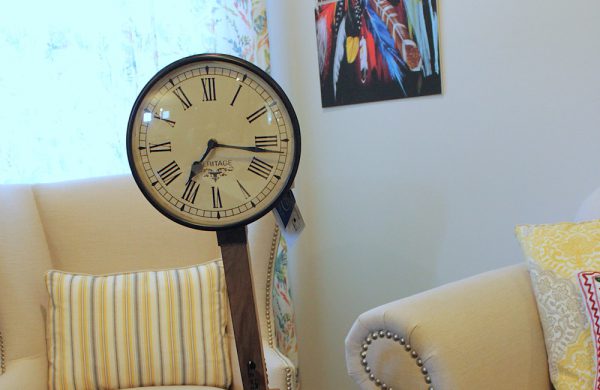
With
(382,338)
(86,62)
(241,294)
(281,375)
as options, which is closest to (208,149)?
(241,294)

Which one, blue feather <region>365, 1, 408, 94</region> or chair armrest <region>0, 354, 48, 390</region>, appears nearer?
chair armrest <region>0, 354, 48, 390</region>

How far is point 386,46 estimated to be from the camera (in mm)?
1757

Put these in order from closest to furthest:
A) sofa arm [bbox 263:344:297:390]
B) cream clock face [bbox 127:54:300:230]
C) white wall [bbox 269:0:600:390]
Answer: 1. cream clock face [bbox 127:54:300:230]
2. sofa arm [bbox 263:344:297:390]
3. white wall [bbox 269:0:600:390]

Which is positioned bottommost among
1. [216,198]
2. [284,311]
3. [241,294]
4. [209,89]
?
[284,311]

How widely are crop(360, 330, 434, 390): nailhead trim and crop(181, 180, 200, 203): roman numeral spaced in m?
0.42

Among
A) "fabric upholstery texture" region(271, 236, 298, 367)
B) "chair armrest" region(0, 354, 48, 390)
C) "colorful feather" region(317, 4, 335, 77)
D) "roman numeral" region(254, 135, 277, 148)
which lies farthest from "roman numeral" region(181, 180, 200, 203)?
"colorful feather" region(317, 4, 335, 77)

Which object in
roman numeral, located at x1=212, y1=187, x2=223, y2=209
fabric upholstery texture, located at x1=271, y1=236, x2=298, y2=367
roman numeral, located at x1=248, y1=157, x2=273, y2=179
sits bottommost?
fabric upholstery texture, located at x1=271, y1=236, x2=298, y2=367

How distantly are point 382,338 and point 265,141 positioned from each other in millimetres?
426

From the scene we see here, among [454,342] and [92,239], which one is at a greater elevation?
[92,239]

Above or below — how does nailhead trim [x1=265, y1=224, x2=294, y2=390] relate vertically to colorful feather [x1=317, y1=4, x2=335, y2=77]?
below

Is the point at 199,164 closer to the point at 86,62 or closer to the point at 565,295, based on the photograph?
the point at 565,295

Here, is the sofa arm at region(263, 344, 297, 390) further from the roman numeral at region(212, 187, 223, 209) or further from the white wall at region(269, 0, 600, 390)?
the white wall at region(269, 0, 600, 390)

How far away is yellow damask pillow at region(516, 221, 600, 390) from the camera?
44.0 inches

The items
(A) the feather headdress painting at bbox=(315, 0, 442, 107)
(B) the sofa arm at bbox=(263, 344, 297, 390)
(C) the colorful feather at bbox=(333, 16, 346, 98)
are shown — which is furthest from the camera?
(C) the colorful feather at bbox=(333, 16, 346, 98)
